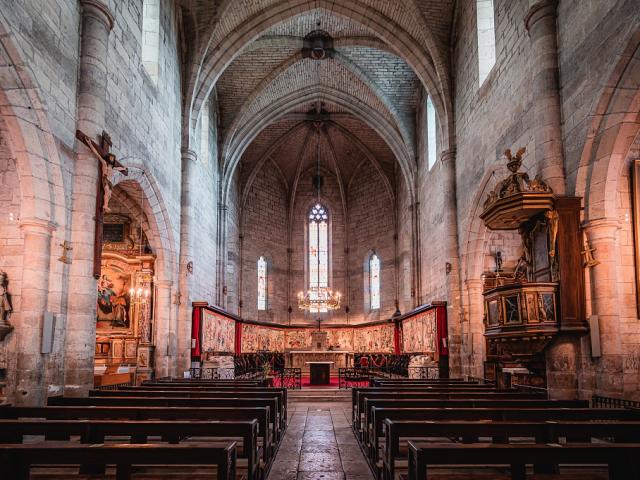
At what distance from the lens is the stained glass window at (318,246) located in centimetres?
3416

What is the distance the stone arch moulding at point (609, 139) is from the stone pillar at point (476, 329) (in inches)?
291

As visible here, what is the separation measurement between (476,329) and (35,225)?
40.1ft

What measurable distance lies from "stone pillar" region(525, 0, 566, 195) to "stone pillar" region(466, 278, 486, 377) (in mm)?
6650

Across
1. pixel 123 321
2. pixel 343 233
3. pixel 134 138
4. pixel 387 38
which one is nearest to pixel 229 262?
pixel 343 233

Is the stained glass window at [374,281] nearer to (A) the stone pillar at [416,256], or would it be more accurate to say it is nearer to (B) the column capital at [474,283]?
(A) the stone pillar at [416,256]

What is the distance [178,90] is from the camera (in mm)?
18938

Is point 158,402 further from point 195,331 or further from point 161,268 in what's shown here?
point 195,331

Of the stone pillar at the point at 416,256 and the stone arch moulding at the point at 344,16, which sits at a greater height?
the stone arch moulding at the point at 344,16

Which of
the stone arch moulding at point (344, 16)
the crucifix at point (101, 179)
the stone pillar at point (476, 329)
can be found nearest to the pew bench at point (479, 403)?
the crucifix at point (101, 179)

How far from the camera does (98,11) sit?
1169 centimetres

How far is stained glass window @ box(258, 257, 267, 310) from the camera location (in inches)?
1289

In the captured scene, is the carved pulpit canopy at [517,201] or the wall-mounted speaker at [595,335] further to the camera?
the carved pulpit canopy at [517,201]

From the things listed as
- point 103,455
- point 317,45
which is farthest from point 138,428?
point 317,45

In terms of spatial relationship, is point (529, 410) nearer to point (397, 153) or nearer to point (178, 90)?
point (178, 90)
